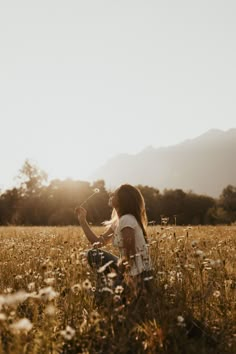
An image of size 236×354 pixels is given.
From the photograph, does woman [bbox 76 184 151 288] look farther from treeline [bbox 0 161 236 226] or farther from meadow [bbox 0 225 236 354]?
treeline [bbox 0 161 236 226]

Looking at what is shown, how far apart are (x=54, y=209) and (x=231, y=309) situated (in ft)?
144

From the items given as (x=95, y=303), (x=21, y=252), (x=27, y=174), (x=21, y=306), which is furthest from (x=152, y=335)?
(x=27, y=174)

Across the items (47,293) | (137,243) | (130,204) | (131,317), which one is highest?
(130,204)

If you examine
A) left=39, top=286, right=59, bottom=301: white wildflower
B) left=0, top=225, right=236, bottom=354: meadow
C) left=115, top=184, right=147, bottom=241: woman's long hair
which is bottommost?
left=0, top=225, right=236, bottom=354: meadow

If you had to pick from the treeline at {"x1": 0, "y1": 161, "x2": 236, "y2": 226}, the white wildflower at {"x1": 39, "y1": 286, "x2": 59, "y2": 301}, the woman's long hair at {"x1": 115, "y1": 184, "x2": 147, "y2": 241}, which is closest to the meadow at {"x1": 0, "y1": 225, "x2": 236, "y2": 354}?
the white wildflower at {"x1": 39, "y1": 286, "x2": 59, "y2": 301}

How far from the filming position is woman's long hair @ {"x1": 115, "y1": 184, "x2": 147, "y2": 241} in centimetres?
534

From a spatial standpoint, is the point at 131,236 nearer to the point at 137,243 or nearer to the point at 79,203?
the point at 137,243

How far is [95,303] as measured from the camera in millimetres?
4445

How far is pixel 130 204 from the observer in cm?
536

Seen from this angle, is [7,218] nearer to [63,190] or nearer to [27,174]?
[63,190]

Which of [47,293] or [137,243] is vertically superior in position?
[137,243]

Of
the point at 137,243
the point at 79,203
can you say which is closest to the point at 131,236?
the point at 137,243

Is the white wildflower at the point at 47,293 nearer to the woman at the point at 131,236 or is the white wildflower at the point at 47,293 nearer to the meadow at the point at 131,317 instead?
the meadow at the point at 131,317

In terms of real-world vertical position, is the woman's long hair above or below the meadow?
above
